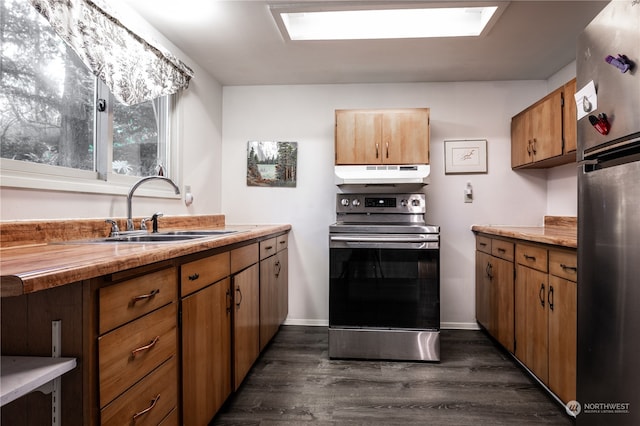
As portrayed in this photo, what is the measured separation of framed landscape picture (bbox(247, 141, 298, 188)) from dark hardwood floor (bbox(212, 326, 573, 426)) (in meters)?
1.47

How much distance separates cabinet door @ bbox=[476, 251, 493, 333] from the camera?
262 centimetres

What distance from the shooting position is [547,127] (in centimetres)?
235

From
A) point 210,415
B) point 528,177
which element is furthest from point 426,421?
point 528,177

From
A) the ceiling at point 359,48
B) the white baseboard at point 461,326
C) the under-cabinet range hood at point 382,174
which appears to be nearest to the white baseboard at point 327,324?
the white baseboard at point 461,326

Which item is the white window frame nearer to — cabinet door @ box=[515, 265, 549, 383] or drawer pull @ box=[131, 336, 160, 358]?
drawer pull @ box=[131, 336, 160, 358]

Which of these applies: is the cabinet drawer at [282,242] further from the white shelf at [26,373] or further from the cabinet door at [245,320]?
the white shelf at [26,373]

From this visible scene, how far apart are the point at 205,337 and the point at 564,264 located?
1718 mm

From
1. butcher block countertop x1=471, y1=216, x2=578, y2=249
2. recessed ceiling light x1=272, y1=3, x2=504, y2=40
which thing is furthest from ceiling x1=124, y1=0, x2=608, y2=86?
butcher block countertop x1=471, y1=216, x2=578, y2=249

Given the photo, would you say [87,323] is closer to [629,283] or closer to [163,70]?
[629,283]

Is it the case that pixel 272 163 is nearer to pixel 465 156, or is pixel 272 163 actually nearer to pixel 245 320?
pixel 245 320

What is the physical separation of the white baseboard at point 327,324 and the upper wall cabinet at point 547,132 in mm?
1442

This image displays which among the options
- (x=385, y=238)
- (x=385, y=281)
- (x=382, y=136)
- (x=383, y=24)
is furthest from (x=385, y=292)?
(x=383, y=24)

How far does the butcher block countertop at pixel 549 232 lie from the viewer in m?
1.63

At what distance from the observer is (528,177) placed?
2945 millimetres
